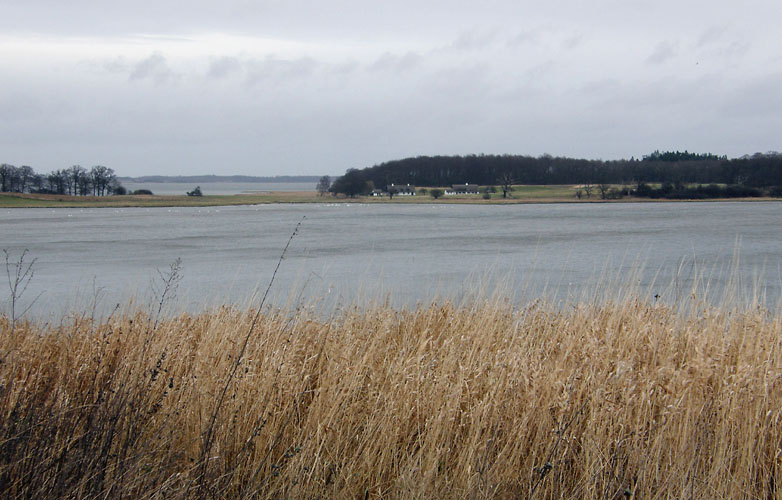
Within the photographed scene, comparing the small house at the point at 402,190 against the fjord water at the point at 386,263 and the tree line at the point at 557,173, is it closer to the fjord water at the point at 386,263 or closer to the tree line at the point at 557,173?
the tree line at the point at 557,173

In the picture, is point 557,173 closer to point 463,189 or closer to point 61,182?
point 463,189

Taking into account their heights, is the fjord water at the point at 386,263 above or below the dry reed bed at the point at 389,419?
below

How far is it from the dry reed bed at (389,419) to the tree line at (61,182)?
101194mm

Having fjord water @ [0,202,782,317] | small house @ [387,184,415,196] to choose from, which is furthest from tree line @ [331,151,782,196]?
fjord water @ [0,202,782,317]

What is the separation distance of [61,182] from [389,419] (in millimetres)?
105908

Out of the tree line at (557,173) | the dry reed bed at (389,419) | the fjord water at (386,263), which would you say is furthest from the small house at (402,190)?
the dry reed bed at (389,419)

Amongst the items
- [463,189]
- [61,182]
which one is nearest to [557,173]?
[463,189]

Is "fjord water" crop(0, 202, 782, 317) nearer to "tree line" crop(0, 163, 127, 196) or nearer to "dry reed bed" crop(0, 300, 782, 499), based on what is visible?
"dry reed bed" crop(0, 300, 782, 499)

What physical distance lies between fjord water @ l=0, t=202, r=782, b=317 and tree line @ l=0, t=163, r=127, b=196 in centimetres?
6105

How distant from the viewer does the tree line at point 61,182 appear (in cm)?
9869

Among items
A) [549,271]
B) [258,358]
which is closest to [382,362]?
[258,358]

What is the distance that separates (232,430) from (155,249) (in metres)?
24.5

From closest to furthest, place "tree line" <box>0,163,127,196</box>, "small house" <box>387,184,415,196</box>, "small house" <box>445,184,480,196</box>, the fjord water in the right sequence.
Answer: the fjord water, "tree line" <box>0,163,127,196</box>, "small house" <box>387,184,415,196</box>, "small house" <box>445,184,480,196</box>

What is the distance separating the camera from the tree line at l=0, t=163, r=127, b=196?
98688mm
